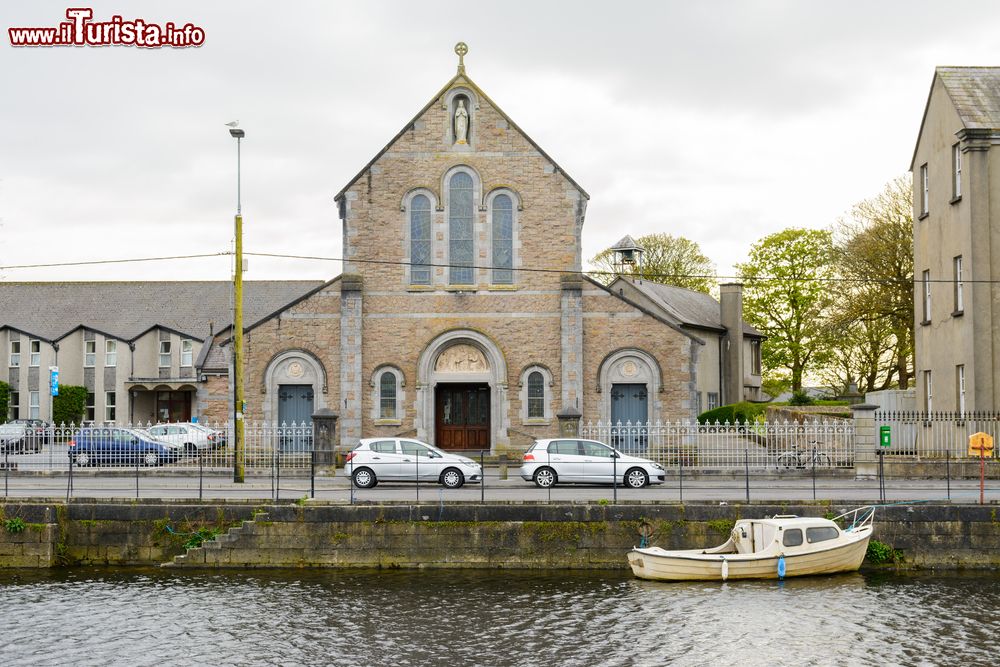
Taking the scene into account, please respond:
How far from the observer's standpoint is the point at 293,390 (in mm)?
39438

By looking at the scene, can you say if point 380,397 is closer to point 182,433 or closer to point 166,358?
point 182,433

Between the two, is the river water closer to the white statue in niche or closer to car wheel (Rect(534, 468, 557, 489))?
car wheel (Rect(534, 468, 557, 489))

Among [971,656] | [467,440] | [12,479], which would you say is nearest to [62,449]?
[12,479]

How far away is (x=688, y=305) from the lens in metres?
63.3

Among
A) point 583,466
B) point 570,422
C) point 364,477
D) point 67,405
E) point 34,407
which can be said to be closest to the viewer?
point 583,466

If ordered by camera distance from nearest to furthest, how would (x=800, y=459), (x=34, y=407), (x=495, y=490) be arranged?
(x=495, y=490), (x=800, y=459), (x=34, y=407)

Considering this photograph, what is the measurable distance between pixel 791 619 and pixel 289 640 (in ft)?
27.8

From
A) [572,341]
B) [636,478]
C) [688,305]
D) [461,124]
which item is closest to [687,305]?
[688,305]

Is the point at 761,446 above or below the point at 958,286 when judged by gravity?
below

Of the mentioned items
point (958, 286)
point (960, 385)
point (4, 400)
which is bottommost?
point (960, 385)

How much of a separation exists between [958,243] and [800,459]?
31.4 feet

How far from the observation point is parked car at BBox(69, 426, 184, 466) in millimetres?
34500

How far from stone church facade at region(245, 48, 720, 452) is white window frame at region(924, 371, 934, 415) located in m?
7.91

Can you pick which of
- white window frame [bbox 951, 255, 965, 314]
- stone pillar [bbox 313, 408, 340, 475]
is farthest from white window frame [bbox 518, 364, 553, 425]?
white window frame [bbox 951, 255, 965, 314]
